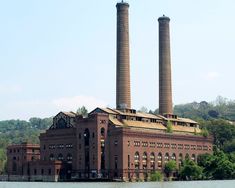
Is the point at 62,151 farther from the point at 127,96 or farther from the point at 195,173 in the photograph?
the point at 195,173

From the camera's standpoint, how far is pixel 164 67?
428ft

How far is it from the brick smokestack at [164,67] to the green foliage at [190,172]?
65.8 feet

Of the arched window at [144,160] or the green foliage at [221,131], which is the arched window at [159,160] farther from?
the green foliage at [221,131]

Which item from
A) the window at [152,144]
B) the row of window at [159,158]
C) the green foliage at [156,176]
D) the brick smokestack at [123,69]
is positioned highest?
the brick smokestack at [123,69]

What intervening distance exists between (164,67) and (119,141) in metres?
25.9

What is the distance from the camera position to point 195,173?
366 feet

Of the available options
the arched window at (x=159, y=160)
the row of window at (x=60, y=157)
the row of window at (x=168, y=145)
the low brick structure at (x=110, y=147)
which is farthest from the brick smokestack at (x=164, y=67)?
the row of window at (x=60, y=157)

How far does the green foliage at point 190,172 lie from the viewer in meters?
112

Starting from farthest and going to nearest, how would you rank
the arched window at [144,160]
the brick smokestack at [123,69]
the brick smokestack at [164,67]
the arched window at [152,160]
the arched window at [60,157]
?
the brick smokestack at [164,67] → the arched window at [60,157] → the brick smokestack at [123,69] → the arched window at [152,160] → the arched window at [144,160]

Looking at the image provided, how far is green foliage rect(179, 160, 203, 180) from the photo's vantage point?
366 feet

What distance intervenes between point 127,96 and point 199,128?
1126 inches

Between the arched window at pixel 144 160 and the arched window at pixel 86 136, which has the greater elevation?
the arched window at pixel 86 136

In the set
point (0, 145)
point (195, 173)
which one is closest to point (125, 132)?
point (195, 173)

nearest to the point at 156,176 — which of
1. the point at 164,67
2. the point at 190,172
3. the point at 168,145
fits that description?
the point at 190,172
